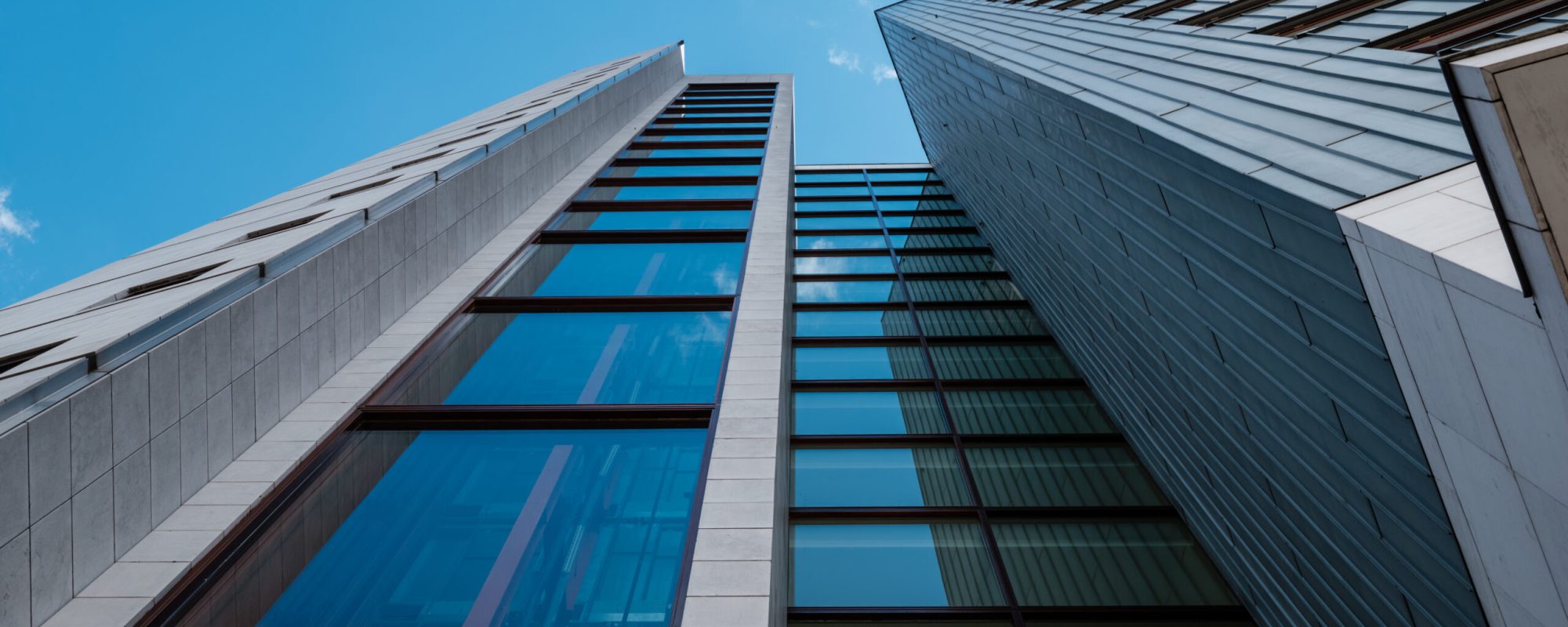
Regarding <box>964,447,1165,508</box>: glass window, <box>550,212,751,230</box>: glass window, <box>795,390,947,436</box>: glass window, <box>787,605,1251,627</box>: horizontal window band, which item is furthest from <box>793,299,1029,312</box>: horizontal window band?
<box>787,605,1251,627</box>: horizontal window band

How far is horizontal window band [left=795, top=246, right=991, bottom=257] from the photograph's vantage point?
20.8 metres

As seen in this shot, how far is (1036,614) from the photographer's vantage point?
899 cm

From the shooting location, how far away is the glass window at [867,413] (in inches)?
497

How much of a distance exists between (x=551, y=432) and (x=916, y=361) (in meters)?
8.34

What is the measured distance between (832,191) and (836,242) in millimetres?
6152

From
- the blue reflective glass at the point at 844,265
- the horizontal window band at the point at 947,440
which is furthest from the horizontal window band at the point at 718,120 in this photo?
the horizontal window band at the point at 947,440

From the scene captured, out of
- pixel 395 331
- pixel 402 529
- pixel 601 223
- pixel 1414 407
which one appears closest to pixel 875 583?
pixel 402 529

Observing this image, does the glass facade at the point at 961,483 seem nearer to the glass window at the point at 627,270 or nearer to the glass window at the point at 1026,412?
the glass window at the point at 1026,412

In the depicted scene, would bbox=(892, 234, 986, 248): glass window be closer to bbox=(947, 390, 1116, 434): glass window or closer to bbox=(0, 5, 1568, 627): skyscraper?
bbox=(0, 5, 1568, 627): skyscraper

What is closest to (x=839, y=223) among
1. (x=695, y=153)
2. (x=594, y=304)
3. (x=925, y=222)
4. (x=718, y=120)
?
(x=925, y=222)

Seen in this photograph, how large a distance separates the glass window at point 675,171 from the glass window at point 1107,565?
11435 millimetres

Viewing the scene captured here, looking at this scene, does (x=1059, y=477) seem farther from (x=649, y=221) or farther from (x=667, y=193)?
(x=667, y=193)

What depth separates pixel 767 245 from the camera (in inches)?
544

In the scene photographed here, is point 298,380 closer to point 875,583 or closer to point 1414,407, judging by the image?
point 875,583
